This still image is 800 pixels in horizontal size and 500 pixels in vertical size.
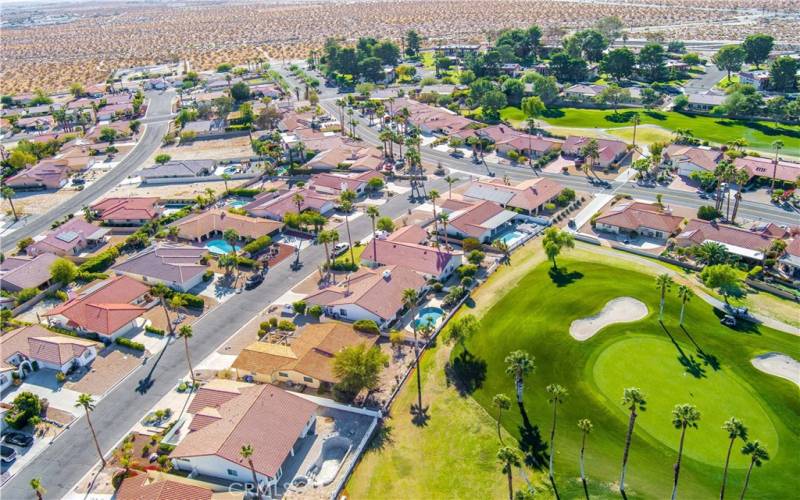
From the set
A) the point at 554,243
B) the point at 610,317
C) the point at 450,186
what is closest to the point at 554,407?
the point at 610,317

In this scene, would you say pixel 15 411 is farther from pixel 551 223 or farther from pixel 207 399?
pixel 551 223

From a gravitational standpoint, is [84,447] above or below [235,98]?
below

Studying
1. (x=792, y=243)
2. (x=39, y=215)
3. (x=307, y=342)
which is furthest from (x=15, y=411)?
(x=792, y=243)

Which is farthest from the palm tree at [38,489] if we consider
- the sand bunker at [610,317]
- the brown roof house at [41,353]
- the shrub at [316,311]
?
the sand bunker at [610,317]

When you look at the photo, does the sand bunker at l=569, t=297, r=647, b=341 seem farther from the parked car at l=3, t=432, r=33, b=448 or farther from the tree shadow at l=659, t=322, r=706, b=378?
the parked car at l=3, t=432, r=33, b=448

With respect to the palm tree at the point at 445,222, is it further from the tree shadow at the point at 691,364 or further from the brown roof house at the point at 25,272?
the brown roof house at the point at 25,272

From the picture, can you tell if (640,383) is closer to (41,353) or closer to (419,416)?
(419,416)
